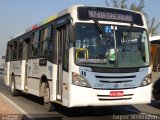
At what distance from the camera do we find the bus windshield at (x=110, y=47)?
1129 centimetres

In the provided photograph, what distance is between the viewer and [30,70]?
1608cm

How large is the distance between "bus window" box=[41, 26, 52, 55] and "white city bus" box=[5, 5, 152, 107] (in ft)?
1.73

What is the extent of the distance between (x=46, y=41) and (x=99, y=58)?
318 cm

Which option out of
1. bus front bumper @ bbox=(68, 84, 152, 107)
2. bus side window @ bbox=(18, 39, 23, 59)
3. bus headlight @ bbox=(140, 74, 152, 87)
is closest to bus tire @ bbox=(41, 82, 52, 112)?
bus front bumper @ bbox=(68, 84, 152, 107)

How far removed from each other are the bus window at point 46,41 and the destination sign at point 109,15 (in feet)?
7.11

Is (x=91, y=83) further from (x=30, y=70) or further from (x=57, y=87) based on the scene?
(x=30, y=70)

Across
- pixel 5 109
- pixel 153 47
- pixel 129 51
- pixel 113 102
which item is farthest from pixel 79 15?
pixel 153 47

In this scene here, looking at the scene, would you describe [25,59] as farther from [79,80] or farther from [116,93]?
[116,93]

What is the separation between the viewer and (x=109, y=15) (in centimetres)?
1193

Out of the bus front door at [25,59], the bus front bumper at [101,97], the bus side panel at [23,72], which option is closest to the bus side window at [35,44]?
the bus front door at [25,59]

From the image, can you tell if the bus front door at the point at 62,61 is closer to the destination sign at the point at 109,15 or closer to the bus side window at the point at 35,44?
the destination sign at the point at 109,15

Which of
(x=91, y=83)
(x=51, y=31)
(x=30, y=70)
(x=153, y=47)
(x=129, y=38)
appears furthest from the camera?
(x=153, y=47)

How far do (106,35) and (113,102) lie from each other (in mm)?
1913

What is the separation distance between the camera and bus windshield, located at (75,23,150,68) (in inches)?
444
